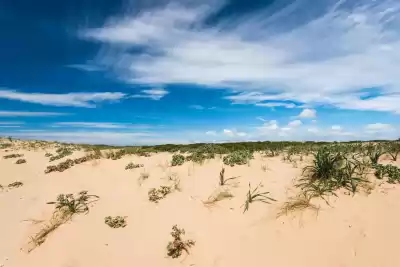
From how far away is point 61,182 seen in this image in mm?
11953

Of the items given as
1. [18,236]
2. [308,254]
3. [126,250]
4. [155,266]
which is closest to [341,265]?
[308,254]

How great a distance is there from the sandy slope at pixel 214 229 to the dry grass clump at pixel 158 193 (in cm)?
17

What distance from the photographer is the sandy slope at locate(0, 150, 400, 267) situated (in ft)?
21.2

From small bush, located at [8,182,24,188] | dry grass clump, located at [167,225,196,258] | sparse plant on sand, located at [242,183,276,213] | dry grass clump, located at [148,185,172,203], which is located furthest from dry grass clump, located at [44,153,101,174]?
sparse plant on sand, located at [242,183,276,213]

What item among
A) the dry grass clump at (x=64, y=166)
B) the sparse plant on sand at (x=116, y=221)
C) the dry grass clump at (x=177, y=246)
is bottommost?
the dry grass clump at (x=177, y=246)

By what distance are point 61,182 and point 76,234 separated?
4.41m

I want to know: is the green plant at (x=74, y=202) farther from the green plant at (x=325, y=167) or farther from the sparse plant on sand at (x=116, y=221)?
the green plant at (x=325, y=167)

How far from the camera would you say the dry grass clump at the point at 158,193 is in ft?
30.5

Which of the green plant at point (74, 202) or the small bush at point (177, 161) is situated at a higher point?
the small bush at point (177, 161)

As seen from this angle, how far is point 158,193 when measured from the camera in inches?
374

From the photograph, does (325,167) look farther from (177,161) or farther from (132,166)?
(132,166)

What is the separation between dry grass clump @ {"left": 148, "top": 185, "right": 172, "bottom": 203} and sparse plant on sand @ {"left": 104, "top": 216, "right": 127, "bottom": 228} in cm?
111

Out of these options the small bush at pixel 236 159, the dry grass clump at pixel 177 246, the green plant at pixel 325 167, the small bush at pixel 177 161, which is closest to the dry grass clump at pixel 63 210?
the dry grass clump at pixel 177 246

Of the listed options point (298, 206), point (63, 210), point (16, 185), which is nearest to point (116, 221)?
point (63, 210)
